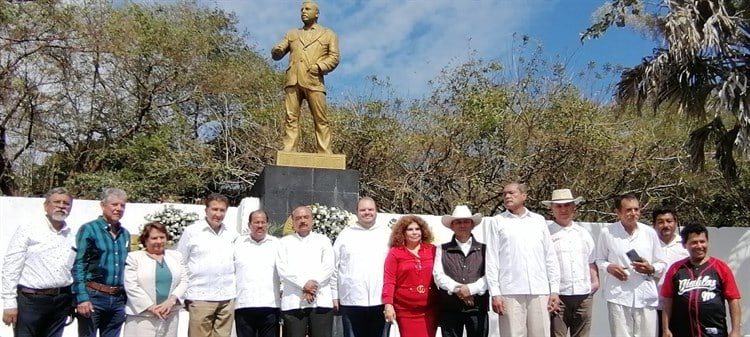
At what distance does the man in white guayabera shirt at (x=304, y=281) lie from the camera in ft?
15.9

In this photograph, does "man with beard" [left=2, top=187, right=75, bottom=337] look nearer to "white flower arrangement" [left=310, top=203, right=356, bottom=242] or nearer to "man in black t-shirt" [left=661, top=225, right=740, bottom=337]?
"white flower arrangement" [left=310, top=203, right=356, bottom=242]

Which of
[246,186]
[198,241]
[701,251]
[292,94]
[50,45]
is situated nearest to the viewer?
[701,251]

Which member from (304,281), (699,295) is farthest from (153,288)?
(699,295)

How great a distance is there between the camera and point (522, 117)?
43.7 ft

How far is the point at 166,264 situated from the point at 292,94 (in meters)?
4.18

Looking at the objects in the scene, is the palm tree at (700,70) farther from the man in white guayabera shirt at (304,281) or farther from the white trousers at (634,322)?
the man in white guayabera shirt at (304,281)

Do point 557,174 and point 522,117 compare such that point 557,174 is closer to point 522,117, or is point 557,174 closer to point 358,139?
point 522,117

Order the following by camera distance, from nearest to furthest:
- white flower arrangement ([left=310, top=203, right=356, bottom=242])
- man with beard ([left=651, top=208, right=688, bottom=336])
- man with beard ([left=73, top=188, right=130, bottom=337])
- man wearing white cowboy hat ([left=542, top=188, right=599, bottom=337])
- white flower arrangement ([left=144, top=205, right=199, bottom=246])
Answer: man with beard ([left=73, top=188, right=130, bottom=337]), man wearing white cowboy hat ([left=542, top=188, right=599, bottom=337]), man with beard ([left=651, top=208, right=688, bottom=336]), white flower arrangement ([left=310, top=203, right=356, bottom=242]), white flower arrangement ([left=144, top=205, right=199, bottom=246])

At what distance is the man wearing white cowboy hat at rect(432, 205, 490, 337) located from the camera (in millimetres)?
4598

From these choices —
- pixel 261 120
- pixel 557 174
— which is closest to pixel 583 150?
pixel 557 174

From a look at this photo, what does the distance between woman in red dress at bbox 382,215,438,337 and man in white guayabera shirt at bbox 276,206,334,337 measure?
18.4 inches

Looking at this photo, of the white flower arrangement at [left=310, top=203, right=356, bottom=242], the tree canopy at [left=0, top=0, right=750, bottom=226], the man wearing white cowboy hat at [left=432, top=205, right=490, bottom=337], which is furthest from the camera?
the tree canopy at [left=0, top=0, right=750, bottom=226]

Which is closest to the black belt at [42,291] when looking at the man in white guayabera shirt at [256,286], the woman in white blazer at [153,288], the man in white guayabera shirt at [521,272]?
the woman in white blazer at [153,288]

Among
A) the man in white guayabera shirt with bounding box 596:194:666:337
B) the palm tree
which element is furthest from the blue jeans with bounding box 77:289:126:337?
the palm tree
